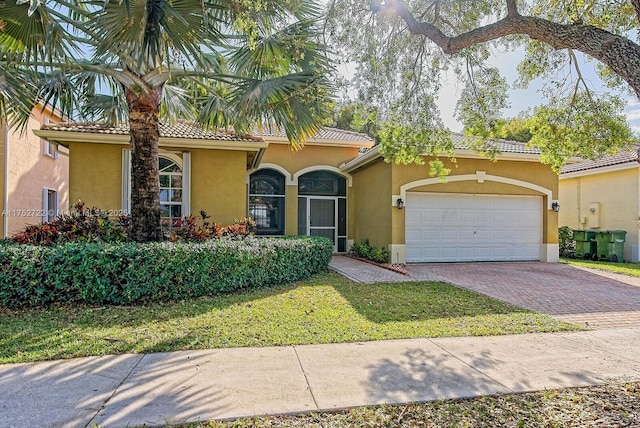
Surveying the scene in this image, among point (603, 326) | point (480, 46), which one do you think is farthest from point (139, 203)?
point (603, 326)

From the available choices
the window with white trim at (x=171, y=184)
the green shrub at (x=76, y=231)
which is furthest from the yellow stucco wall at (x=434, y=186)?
the green shrub at (x=76, y=231)

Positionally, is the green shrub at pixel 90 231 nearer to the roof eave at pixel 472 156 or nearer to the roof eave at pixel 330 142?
the roof eave at pixel 472 156

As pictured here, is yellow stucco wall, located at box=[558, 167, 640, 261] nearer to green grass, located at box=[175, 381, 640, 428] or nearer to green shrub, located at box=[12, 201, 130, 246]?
green grass, located at box=[175, 381, 640, 428]

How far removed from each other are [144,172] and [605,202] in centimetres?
1853

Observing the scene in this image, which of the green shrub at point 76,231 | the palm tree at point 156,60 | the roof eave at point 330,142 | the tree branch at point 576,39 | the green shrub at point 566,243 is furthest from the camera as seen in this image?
the green shrub at point 566,243

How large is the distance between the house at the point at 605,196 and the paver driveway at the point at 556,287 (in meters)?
4.86

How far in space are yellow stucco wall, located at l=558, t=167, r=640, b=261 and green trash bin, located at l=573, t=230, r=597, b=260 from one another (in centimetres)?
83

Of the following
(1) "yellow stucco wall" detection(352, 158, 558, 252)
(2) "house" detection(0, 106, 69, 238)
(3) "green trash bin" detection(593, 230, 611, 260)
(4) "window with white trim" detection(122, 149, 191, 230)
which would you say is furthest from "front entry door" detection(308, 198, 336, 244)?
(3) "green trash bin" detection(593, 230, 611, 260)

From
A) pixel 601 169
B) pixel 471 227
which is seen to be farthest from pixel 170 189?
pixel 601 169

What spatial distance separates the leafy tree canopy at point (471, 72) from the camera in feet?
22.9

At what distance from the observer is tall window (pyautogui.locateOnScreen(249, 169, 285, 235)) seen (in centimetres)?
1548

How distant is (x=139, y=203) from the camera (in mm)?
8156

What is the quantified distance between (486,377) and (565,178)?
17.8 m

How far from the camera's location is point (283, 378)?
3961 mm
